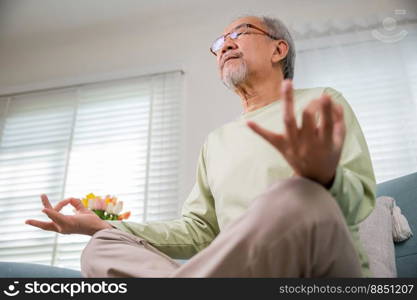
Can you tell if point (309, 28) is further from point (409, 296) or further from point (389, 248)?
point (409, 296)

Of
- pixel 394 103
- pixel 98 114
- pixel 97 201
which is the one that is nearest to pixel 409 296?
pixel 97 201

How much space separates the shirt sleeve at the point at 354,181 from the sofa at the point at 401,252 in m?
0.61

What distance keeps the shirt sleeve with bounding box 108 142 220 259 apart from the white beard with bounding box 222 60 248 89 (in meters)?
0.28

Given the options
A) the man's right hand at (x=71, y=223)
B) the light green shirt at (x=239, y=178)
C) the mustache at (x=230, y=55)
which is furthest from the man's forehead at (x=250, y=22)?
the man's right hand at (x=71, y=223)

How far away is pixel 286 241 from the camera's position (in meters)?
0.63

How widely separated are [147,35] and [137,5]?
238 millimetres

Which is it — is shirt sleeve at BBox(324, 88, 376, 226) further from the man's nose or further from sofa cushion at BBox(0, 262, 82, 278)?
sofa cushion at BBox(0, 262, 82, 278)

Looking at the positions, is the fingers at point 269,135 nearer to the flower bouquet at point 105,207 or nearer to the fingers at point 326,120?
the fingers at point 326,120

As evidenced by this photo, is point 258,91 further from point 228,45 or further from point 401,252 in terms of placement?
point 401,252

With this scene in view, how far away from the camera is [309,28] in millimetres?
2986

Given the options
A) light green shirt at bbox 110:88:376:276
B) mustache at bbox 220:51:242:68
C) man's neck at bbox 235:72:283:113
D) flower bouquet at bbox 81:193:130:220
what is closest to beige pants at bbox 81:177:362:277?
light green shirt at bbox 110:88:376:276

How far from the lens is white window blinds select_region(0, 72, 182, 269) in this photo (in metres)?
2.87

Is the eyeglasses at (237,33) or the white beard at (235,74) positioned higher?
the eyeglasses at (237,33)

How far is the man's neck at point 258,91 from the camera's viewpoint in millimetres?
1419
